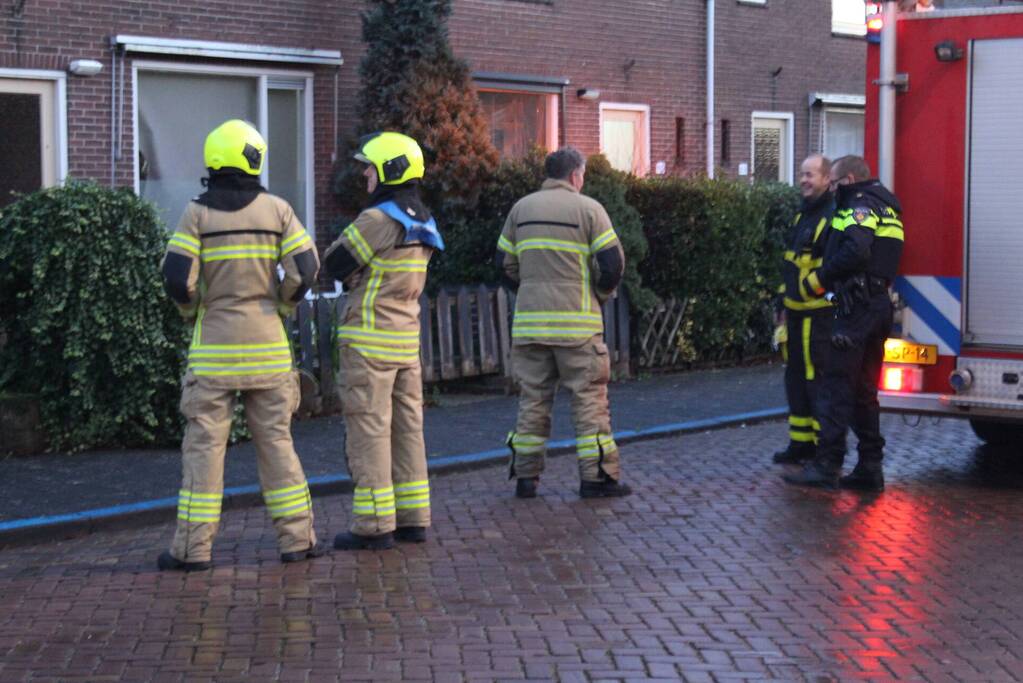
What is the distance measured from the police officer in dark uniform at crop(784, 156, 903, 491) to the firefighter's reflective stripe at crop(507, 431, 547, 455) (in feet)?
5.45

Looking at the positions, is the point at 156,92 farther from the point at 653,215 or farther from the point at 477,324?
the point at 653,215

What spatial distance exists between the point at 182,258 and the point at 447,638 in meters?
2.14

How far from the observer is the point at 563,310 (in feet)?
28.2

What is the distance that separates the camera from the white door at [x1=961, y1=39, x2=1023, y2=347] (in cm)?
888

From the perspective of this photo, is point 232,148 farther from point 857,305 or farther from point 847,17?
point 847,17

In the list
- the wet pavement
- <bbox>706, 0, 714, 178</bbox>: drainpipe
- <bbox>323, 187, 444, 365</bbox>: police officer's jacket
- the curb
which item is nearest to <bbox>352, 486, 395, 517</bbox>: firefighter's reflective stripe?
<bbox>323, 187, 444, 365</bbox>: police officer's jacket

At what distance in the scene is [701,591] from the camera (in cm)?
679

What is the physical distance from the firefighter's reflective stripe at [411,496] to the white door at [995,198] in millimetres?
3442

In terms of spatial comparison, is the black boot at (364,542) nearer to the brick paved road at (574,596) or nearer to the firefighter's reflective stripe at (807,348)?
the brick paved road at (574,596)

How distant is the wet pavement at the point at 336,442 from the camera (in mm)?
8703

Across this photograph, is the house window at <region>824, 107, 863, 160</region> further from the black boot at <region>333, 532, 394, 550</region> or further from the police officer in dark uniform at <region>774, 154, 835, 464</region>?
the black boot at <region>333, 532, 394, 550</region>

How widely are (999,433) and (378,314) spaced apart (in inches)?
197

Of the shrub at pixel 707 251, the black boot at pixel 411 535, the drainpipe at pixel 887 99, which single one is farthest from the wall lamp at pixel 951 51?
the shrub at pixel 707 251

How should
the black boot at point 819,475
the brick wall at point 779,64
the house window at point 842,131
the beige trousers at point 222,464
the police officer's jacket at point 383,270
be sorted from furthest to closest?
1. the house window at point 842,131
2. the brick wall at point 779,64
3. the black boot at point 819,475
4. the police officer's jacket at point 383,270
5. the beige trousers at point 222,464
